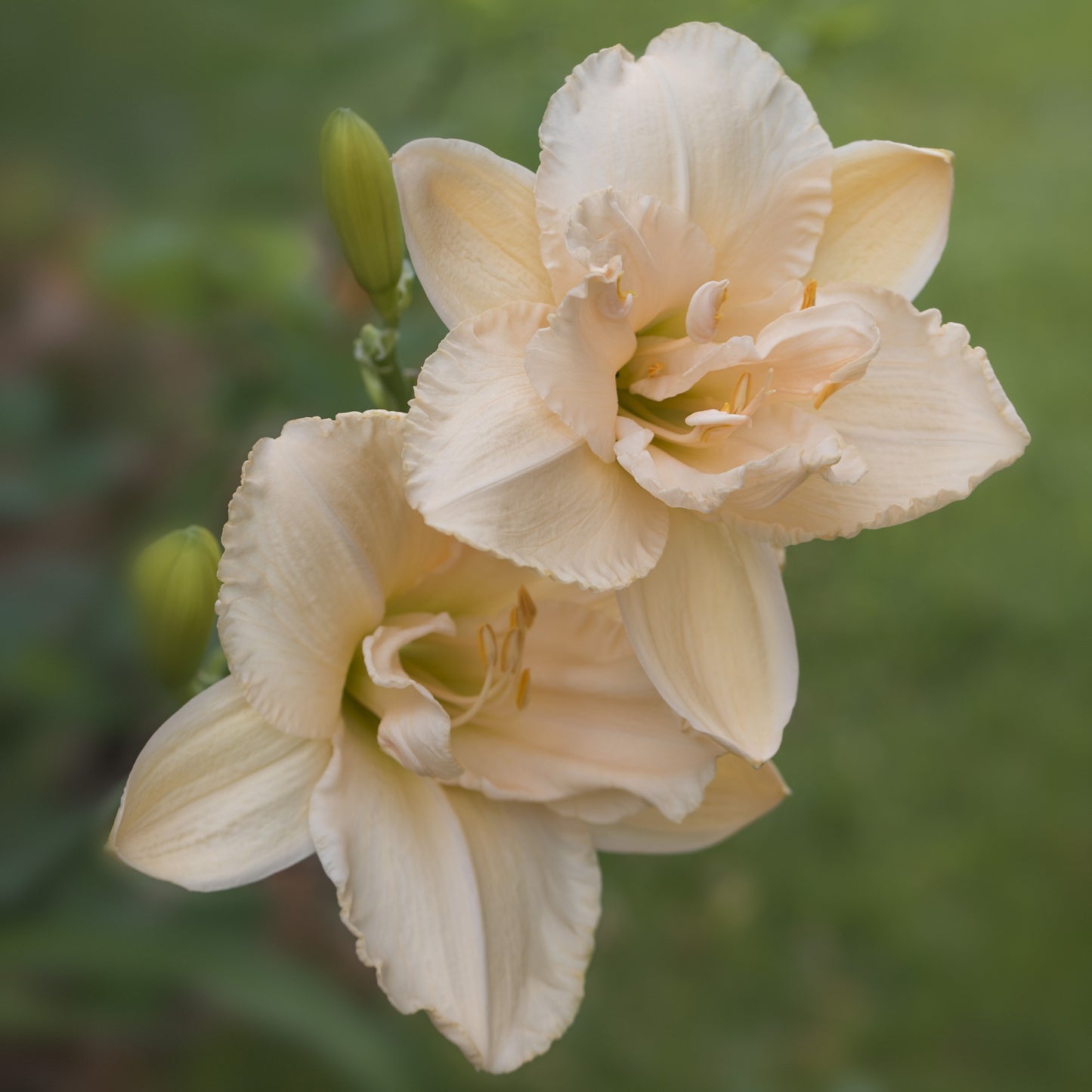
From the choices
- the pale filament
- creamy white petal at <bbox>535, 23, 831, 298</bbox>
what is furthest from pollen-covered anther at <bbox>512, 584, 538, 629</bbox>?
creamy white petal at <bbox>535, 23, 831, 298</bbox>

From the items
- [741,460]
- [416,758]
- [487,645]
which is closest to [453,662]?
[487,645]

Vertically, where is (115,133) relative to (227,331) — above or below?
above

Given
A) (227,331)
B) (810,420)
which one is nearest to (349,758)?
(810,420)

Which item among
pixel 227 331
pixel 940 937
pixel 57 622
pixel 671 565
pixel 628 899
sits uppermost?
pixel 671 565

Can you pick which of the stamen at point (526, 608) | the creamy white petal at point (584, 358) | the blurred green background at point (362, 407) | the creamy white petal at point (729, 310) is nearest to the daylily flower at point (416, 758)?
the stamen at point (526, 608)

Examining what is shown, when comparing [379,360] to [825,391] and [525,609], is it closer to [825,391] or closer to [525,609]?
[525,609]

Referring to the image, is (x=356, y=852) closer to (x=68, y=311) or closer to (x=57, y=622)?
(x=57, y=622)

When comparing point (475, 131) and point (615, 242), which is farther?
point (475, 131)
